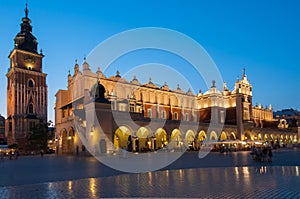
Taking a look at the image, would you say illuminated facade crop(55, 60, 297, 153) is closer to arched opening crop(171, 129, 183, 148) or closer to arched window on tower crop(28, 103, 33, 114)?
arched opening crop(171, 129, 183, 148)

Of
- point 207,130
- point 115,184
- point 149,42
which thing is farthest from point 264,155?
point 207,130

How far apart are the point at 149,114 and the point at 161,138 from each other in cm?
1398

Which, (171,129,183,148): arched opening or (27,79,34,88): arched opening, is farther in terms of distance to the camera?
(27,79,34,88): arched opening

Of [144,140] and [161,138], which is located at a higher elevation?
[161,138]

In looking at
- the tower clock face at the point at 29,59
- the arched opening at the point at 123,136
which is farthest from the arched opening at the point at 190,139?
the tower clock face at the point at 29,59

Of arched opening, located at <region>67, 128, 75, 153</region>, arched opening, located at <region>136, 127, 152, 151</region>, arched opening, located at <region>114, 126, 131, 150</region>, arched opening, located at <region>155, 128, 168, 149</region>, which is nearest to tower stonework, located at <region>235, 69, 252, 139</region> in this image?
arched opening, located at <region>155, 128, 168, 149</region>

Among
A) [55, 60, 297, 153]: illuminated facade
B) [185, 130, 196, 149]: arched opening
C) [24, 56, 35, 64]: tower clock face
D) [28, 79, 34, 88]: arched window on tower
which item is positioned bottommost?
[185, 130, 196, 149]: arched opening

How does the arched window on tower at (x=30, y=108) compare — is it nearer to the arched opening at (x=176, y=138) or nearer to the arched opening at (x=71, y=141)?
the arched opening at (x=71, y=141)

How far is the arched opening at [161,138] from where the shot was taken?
1891 inches

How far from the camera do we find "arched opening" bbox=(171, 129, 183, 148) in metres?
49.5

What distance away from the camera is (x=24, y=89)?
6906 cm

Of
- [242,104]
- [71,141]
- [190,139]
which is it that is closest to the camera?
[71,141]

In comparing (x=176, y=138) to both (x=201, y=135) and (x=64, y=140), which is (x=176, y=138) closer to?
(x=201, y=135)

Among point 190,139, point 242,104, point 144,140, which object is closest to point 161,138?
point 144,140
